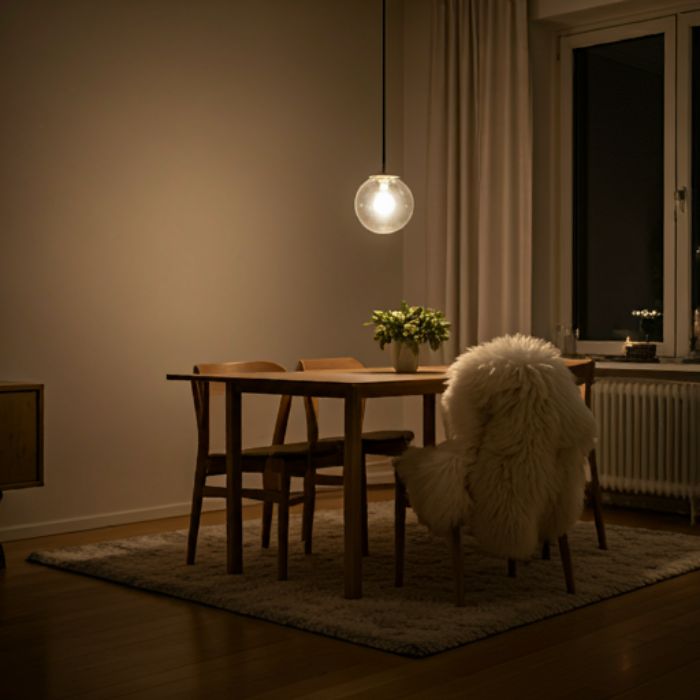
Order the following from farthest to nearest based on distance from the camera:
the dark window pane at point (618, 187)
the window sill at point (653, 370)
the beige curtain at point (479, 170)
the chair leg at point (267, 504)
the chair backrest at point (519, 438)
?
the beige curtain at point (479, 170), the dark window pane at point (618, 187), the window sill at point (653, 370), the chair leg at point (267, 504), the chair backrest at point (519, 438)

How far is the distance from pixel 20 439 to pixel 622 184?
10.6ft

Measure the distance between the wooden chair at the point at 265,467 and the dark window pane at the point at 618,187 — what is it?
210 cm

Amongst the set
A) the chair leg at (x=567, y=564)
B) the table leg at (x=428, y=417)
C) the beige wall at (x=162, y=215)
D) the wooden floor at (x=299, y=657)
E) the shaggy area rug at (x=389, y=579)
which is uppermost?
the beige wall at (x=162, y=215)

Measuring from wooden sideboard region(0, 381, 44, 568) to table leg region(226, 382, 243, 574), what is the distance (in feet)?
2.66

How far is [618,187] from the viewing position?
18.5 ft

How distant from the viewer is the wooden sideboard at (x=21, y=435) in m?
4.06

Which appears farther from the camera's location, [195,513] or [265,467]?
[195,513]

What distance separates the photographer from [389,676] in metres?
2.68

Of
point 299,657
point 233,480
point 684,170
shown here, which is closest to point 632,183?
point 684,170

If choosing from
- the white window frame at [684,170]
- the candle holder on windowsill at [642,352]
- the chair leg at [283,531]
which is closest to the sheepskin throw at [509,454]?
the chair leg at [283,531]

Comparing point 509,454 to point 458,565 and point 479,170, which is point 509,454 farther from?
point 479,170

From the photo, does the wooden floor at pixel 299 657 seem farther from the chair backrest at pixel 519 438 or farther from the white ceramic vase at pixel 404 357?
the white ceramic vase at pixel 404 357

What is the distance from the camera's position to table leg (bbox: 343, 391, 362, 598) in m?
3.41

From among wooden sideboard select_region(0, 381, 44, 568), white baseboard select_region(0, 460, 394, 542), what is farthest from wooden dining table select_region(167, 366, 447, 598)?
white baseboard select_region(0, 460, 394, 542)
